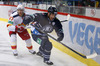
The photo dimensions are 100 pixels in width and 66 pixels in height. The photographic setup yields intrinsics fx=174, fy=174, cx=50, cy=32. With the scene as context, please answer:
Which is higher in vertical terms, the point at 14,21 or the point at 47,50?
the point at 14,21

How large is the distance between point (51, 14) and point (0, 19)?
6.73 meters

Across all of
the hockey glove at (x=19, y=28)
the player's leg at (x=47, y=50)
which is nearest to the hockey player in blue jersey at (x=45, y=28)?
the player's leg at (x=47, y=50)

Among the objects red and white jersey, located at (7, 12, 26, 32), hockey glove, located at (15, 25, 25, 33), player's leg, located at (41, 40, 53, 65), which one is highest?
red and white jersey, located at (7, 12, 26, 32)

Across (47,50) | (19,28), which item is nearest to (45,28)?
(47,50)

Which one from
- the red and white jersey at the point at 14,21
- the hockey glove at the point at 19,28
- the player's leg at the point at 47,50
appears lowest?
the player's leg at the point at 47,50

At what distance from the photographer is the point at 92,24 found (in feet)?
9.52

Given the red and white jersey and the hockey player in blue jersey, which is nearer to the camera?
the hockey player in blue jersey

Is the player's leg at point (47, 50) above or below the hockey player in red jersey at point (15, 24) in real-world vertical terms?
below

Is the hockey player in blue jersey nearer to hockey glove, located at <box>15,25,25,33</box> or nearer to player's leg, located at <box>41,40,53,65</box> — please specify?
player's leg, located at <box>41,40,53,65</box>

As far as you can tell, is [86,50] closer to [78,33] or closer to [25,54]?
[78,33]

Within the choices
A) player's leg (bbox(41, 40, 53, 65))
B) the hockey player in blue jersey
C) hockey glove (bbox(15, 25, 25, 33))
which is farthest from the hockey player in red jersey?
player's leg (bbox(41, 40, 53, 65))

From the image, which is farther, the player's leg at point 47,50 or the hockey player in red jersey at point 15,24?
the hockey player in red jersey at point 15,24

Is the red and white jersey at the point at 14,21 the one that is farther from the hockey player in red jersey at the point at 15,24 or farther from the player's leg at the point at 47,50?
the player's leg at the point at 47,50

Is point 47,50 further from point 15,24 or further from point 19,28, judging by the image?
point 15,24
